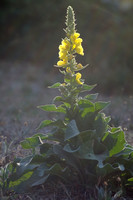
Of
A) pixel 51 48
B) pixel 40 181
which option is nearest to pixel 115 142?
pixel 40 181

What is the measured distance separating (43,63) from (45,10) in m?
1.59

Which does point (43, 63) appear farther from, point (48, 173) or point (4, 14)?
point (48, 173)

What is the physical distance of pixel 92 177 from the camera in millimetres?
2273

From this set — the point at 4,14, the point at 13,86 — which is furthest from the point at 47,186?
the point at 4,14

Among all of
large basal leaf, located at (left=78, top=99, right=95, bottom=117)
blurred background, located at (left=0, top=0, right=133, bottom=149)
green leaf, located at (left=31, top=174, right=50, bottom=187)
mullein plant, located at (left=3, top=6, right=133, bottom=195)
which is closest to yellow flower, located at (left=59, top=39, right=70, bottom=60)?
mullein plant, located at (left=3, top=6, right=133, bottom=195)

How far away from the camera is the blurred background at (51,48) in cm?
616

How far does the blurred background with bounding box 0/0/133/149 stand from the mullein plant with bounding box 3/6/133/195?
226cm

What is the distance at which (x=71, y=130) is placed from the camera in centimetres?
210

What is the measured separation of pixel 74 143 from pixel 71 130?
7.2 inches

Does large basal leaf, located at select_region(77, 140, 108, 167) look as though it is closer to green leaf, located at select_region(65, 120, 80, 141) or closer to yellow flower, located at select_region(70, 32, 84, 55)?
green leaf, located at select_region(65, 120, 80, 141)

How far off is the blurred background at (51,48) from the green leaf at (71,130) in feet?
8.14

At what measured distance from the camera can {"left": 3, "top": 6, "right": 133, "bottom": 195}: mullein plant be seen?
2217 mm

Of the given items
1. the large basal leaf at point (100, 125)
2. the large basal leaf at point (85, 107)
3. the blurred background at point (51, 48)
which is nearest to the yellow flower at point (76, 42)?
the large basal leaf at point (85, 107)

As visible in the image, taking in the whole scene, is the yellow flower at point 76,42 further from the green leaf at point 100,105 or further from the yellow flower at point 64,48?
the green leaf at point 100,105
